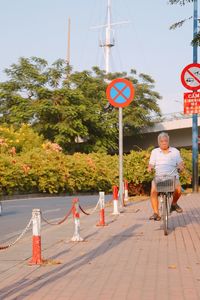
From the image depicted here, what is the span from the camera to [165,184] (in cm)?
1078

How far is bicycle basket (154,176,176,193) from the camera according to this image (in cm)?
1073

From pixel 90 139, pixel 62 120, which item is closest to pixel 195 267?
pixel 62 120

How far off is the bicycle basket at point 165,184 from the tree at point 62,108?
112 ft

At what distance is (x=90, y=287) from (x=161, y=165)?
5.05 meters

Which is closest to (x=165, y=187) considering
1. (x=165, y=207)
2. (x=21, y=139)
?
(x=165, y=207)

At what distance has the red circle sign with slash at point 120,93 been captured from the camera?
15.2 m

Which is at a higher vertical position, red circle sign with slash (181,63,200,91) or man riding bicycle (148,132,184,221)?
red circle sign with slash (181,63,200,91)

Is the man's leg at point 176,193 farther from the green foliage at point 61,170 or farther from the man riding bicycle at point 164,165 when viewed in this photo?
the green foliage at point 61,170

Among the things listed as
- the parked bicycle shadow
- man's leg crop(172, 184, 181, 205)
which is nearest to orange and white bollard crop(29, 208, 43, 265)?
the parked bicycle shadow

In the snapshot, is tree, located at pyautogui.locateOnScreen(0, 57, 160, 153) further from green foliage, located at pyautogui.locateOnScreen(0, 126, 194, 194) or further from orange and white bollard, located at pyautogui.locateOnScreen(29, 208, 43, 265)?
orange and white bollard, located at pyautogui.locateOnScreen(29, 208, 43, 265)

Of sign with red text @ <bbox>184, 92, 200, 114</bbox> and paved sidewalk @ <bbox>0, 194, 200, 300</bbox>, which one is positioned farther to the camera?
sign with red text @ <bbox>184, 92, 200, 114</bbox>

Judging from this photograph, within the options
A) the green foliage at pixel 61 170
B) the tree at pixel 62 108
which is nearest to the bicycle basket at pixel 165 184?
the green foliage at pixel 61 170

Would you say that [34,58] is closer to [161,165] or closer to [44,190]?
[44,190]

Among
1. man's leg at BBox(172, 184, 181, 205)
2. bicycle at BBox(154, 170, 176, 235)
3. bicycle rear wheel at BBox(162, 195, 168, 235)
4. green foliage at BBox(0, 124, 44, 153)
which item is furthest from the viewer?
green foliage at BBox(0, 124, 44, 153)
